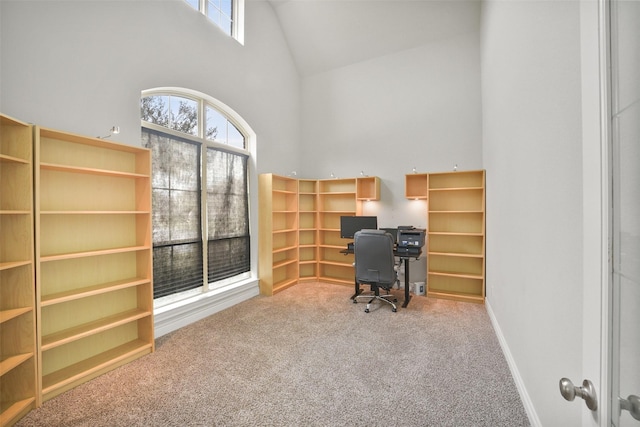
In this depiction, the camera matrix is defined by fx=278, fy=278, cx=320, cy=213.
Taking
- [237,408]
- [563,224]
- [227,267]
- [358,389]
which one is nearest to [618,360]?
[563,224]

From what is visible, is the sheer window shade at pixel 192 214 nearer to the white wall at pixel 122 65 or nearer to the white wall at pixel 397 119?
the white wall at pixel 122 65

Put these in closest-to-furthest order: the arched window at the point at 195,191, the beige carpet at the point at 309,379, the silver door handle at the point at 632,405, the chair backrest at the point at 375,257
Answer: the silver door handle at the point at 632,405 < the beige carpet at the point at 309,379 < the arched window at the point at 195,191 < the chair backrest at the point at 375,257

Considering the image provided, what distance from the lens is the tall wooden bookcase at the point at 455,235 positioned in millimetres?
4520


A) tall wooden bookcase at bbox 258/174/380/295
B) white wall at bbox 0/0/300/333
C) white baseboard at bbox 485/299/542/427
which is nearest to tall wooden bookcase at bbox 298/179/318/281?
tall wooden bookcase at bbox 258/174/380/295

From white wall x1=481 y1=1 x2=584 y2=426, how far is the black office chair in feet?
4.40

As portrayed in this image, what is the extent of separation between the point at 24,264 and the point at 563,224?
11.1 feet

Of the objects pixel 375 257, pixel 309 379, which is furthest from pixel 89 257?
pixel 375 257

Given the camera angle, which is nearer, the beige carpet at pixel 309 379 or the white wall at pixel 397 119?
the beige carpet at pixel 309 379

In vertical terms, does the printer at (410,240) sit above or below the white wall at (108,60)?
below

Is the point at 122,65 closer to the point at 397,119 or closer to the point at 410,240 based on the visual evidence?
the point at 397,119

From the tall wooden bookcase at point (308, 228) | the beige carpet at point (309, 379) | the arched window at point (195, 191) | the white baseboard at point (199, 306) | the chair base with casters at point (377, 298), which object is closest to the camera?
the beige carpet at point (309, 379)

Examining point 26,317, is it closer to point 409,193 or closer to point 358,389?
point 358,389

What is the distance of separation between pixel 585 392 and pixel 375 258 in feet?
10.6

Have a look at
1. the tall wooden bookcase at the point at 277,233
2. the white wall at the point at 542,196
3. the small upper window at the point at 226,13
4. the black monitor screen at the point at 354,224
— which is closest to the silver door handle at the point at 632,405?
the white wall at the point at 542,196
